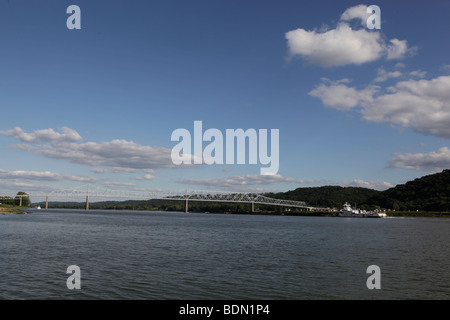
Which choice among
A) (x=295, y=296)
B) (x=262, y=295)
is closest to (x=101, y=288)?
(x=262, y=295)

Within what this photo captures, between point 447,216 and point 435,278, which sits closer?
point 435,278

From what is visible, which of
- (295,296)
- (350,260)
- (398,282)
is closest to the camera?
(295,296)

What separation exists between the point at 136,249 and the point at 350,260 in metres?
22.4

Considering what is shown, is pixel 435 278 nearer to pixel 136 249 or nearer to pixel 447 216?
pixel 136 249

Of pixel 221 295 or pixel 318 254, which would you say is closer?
pixel 221 295

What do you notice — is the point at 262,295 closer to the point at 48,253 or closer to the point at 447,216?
the point at 48,253

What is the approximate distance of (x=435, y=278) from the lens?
24.4 m
